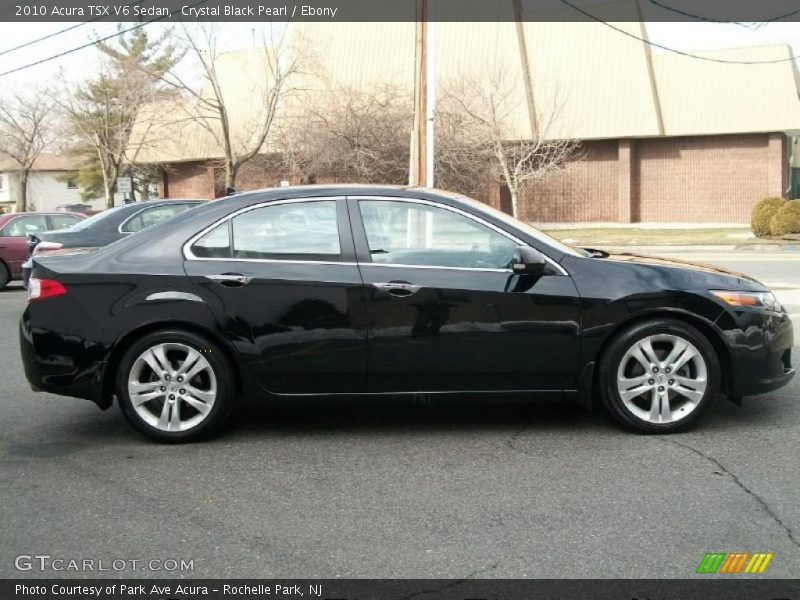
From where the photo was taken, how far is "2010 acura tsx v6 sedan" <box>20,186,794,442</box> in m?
5.35

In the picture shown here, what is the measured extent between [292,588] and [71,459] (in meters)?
2.40

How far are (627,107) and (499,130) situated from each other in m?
6.44

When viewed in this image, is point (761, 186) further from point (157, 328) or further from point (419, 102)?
point (157, 328)

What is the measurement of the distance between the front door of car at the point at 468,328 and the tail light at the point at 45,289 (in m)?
1.94

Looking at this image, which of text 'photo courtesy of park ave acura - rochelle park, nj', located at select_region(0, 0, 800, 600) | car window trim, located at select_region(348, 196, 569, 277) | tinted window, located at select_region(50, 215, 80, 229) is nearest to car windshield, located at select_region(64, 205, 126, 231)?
text 'photo courtesy of park ave acura - rochelle park, nj', located at select_region(0, 0, 800, 600)

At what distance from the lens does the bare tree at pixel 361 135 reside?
1495 inches

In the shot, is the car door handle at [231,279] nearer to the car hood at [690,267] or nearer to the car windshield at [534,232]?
the car windshield at [534,232]

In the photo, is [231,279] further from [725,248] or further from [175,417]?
[725,248]

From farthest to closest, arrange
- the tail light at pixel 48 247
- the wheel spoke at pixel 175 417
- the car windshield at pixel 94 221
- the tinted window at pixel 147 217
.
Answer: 1. the tinted window at pixel 147 217
2. the car windshield at pixel 94 221
3. the tail light at pixel 48 247
4. the wheel spoke at pixel 175 417

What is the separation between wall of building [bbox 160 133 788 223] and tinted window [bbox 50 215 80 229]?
2654 cm

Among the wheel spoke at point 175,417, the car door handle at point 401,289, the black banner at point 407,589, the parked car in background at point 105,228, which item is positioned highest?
the parked car in background at point 105,228

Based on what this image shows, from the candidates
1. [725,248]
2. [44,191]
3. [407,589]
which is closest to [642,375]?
[407,589]

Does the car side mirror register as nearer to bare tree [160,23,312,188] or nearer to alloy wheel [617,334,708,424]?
alloy wheel [617,334,708,424]

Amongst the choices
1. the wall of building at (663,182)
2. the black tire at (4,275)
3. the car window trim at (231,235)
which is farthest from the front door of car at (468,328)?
the wall of building at (663,182)
